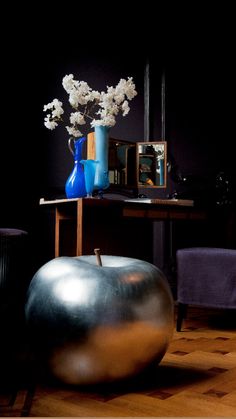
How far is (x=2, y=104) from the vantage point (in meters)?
4.22

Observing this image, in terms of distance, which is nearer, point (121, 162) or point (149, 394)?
point (149, 394)

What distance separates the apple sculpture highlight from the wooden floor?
67 mm

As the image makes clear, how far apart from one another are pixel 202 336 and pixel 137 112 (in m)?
2.17

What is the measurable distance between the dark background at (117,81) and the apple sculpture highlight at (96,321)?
2417 millimetres

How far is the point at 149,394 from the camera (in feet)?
5.52

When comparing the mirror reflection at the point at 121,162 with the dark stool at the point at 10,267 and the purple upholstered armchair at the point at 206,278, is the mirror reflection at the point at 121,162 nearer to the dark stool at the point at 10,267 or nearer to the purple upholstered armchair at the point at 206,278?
the purple upholstered armchair at the point at 206,278

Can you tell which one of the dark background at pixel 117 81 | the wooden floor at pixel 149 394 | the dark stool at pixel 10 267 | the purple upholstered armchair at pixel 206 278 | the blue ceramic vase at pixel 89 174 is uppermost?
the dark background at pixel 117 81

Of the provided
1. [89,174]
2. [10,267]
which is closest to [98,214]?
[89,174]

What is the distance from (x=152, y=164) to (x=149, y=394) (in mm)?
2075

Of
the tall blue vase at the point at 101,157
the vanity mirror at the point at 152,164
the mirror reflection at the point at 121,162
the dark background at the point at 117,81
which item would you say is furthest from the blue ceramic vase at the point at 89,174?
the dark background at the point at 117,81

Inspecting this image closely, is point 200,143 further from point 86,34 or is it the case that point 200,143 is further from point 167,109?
point 86,34

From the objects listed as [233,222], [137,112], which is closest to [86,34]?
[137,112]

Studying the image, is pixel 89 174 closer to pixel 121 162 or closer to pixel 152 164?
pixel 121 162

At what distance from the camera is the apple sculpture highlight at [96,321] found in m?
1.64
